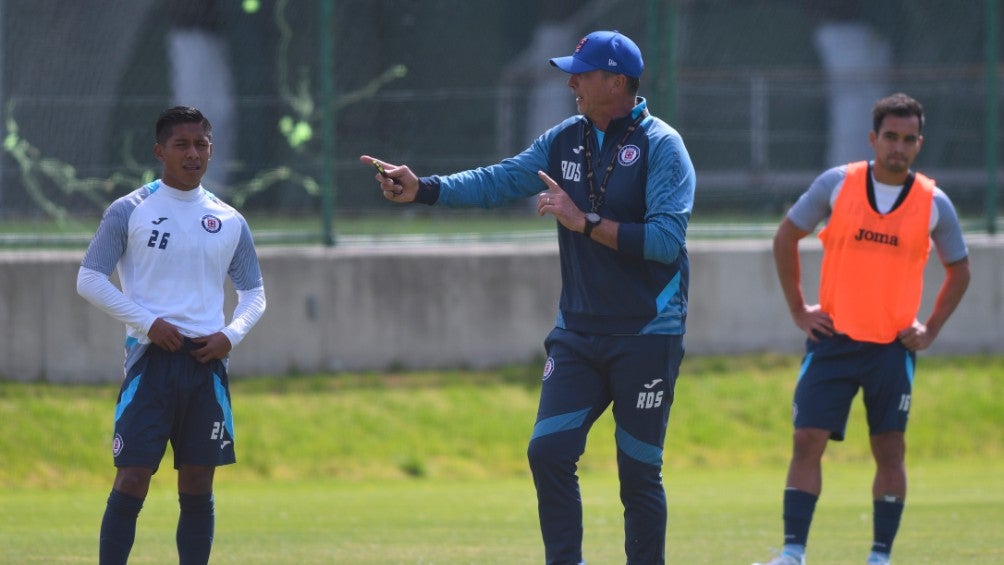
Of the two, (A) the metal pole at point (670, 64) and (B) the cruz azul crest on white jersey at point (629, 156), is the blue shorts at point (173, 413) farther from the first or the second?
(A) the metal pole at point (670, 64)

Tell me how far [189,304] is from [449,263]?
23.4 ft

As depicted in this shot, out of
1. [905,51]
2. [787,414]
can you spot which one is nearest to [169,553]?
[787,414]

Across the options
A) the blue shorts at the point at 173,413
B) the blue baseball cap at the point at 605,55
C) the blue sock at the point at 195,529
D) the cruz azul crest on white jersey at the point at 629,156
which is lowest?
the blue sock at the point at 195,529

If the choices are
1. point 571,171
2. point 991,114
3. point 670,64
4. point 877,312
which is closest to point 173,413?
point 571,171

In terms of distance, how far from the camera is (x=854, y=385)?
26.5ft

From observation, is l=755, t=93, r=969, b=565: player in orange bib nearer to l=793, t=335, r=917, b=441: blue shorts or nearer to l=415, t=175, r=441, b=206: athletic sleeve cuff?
l=793, t=335, r=917, b=441: blue shorts

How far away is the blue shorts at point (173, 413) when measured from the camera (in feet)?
22.2

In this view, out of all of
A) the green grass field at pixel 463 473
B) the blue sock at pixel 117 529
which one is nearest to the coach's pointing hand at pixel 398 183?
the blue sock at pixel 117 529

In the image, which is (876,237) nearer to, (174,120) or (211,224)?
(211,224)

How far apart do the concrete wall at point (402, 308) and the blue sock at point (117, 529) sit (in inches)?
261

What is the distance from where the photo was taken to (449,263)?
13938 millimetres

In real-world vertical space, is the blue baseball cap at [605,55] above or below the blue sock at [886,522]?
above

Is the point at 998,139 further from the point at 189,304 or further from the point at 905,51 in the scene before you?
the point at 189,304

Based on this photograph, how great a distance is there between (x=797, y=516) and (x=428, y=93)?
292 inches
